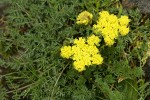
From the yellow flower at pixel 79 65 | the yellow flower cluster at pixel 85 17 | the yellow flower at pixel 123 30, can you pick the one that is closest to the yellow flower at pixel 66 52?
the yellow flower at pixel 79 65

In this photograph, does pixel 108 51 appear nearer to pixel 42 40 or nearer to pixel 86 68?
pixel 86 68

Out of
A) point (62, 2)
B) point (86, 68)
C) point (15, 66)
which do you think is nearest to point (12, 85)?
point (15, 66)

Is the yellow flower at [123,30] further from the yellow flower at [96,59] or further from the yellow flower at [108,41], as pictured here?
the yellow flower at [96,59]

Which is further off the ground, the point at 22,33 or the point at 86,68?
the point at 22,33

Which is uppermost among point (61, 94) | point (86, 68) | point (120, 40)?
point (120, 40)

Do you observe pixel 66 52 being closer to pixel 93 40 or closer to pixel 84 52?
pixel 84 52

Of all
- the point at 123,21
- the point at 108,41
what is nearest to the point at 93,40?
the point at 108,41
